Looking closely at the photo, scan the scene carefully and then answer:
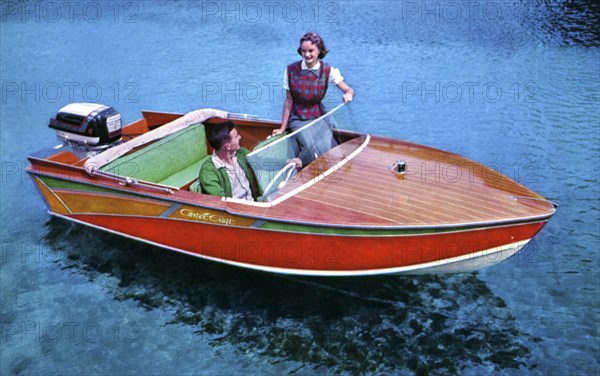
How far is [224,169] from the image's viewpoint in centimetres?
538

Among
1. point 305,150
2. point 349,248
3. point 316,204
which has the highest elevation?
point 305,150

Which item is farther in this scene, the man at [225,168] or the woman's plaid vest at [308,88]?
the woman's plaid vest at [308,88]

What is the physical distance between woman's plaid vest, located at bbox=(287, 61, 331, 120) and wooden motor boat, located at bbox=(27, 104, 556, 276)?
1.30 ft

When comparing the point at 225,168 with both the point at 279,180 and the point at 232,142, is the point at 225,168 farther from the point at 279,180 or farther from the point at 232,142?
the point at 279,180

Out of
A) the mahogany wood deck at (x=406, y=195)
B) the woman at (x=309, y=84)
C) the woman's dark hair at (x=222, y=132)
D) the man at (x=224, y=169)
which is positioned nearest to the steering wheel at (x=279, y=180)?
the mahogany wood deck at (x=406, y=195)

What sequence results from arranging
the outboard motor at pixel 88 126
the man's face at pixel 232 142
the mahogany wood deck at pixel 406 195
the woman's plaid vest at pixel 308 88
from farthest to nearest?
the outboard motor at pixel 88 126
the woman's plaid vest at pixel 308 88
the man's face at pixel 232 142
the mahogany wood deck at pixel 406 195

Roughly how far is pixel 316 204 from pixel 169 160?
234 cm

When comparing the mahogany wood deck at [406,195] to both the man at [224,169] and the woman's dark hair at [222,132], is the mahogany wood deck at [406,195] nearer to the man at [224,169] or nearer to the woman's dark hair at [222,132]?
the man at [224,169]

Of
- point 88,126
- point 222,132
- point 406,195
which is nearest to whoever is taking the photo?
point 406,195

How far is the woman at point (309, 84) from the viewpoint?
5820 mm

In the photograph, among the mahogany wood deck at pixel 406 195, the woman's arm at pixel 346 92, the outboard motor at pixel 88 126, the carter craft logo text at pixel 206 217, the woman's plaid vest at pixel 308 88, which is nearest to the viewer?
the mahogany wood deck at pixel 406 195

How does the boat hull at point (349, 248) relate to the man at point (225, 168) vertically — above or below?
below

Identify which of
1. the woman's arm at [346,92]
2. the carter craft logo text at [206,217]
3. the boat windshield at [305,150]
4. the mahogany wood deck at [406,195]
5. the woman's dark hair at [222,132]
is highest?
the woman's arm at [346,92]

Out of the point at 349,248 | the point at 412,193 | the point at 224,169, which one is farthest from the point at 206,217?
the point at 412,193
